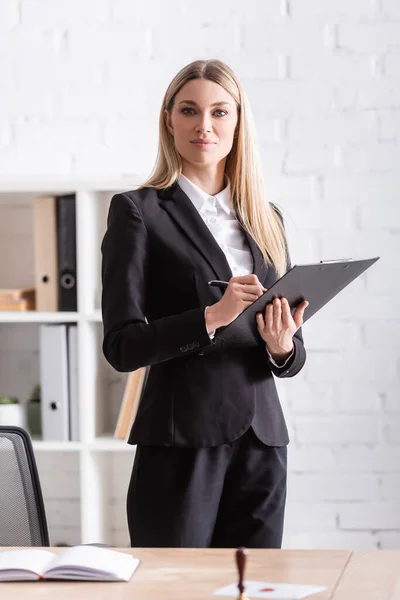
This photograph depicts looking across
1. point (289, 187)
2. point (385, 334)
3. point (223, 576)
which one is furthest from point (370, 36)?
point (223, 576)

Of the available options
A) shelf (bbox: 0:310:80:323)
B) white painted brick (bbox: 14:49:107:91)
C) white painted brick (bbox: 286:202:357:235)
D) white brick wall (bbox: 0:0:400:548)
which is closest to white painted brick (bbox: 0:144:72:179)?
white brick wall (bbox: 0:0:400:548)

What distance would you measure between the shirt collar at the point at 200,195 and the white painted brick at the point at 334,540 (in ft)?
4.67

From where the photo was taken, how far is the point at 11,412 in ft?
9.66

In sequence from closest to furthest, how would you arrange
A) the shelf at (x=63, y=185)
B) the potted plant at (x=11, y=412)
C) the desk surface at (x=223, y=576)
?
the desk surface at (x=223, y=576) → the shelf at (x=63, y=185) → the potted plant at (x=11, y=412)

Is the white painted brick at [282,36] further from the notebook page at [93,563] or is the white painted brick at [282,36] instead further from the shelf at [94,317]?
the notebook page at [93,563]

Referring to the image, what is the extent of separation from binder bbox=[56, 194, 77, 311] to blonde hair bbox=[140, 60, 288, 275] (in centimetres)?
89

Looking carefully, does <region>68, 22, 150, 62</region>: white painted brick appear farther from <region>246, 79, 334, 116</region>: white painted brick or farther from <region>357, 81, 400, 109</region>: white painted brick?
<region>357, 81, 400, 109</region>: white painted brick

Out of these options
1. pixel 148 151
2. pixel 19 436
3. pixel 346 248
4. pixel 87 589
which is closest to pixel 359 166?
pixel 346 248

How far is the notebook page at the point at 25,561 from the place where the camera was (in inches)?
53.4

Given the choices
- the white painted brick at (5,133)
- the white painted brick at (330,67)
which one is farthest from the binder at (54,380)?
the white painted brick at (330,67)

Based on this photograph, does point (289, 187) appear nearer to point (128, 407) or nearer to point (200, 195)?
point (128, 407)

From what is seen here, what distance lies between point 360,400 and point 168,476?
51.9 inches

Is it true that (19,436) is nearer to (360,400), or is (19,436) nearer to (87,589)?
(87,589)

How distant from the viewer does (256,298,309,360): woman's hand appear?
5.85 feet
